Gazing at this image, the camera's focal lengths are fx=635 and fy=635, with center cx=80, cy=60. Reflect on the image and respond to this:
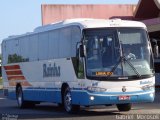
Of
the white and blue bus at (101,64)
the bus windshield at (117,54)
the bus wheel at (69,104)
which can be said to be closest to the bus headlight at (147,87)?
the white and blue bus at (101,64)

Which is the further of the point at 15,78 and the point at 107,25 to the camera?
the point at 15,78

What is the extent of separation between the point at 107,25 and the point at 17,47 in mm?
7724

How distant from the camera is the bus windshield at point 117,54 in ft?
63.6

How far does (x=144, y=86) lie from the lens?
19.7 meters

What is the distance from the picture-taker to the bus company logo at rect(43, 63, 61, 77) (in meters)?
22.0

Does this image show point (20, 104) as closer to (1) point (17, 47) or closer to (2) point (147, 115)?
(1) point (17, 47)

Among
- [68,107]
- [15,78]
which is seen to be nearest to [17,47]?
[15,78]

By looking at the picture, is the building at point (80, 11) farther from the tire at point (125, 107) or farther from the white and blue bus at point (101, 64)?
the tire at point (125, 107)

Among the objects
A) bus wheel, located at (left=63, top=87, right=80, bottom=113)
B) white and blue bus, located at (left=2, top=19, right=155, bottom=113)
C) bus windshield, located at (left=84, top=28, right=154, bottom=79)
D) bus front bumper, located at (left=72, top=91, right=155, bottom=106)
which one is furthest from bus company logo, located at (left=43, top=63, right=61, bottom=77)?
bus windshield, located at (left=84, top=28, right=154, bottom=79)

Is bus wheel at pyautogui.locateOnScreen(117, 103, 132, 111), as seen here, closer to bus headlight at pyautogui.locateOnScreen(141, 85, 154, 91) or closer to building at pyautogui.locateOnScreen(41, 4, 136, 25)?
bus headlight at pyautogui.locateOnScreen(141, 85, 154, 91)

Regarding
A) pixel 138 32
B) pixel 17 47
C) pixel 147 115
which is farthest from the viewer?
pixel 17 47

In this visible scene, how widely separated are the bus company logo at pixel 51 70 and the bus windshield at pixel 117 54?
2534 mm

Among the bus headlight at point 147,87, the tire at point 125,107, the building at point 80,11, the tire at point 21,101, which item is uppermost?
the building at point 80,11

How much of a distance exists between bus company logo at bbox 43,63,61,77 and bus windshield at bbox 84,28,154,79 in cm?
253
